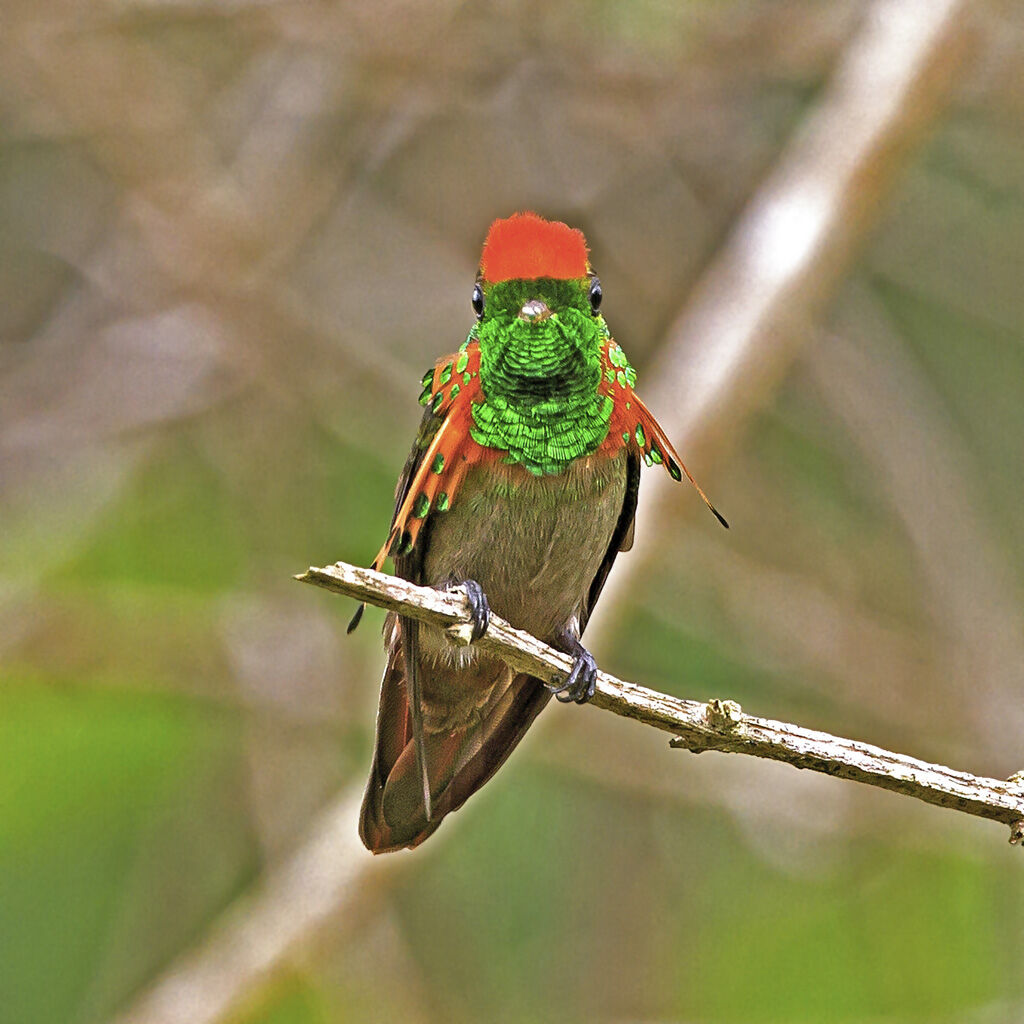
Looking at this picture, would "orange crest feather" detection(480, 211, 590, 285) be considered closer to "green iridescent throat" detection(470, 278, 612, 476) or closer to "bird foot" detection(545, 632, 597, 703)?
"green iridescent throat" detection(470, 278, 612, 476)

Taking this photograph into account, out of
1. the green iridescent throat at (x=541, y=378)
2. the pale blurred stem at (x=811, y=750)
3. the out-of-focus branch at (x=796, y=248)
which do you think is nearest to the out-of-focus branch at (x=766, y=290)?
the out-of-focus branch at (x=796, y=248)

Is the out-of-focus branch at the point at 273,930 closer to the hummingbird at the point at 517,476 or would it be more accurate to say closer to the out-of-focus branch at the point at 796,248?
the out-of-focus branch at the point at 796,248

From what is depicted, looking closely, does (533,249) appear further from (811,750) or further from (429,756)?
(429,756)

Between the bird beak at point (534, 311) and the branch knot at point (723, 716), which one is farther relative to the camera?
the bird beak at point (534, 311)

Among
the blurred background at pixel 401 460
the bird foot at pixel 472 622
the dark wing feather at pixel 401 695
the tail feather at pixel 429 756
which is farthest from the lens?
the blurred background at pixel 401 460

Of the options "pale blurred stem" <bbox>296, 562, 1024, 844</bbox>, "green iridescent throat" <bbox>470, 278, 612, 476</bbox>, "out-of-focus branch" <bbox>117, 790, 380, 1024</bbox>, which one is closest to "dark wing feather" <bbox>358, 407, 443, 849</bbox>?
"green iridescent throat" <bbox>470, 278, 612, 476</bbox>

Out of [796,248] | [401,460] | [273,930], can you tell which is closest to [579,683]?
[273,930]

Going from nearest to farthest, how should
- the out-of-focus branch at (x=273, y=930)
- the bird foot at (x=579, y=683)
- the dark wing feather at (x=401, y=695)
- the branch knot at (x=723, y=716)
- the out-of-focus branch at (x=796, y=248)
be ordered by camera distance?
the branch knot at (x=723, y=716) < the bird foot at (x=579, y=683) < the dark wing feather at (x=401, y=695) < the out-of-focus branch at (x=273, y=930) < the out-of-focus branch at (x=796, y=248)

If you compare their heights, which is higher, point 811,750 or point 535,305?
point 535,305
